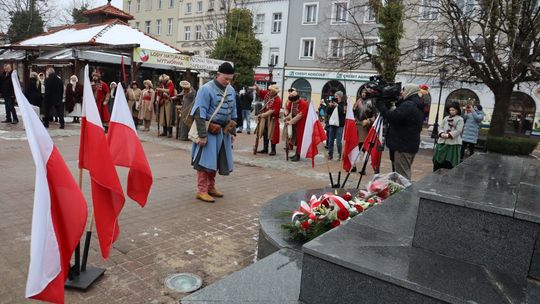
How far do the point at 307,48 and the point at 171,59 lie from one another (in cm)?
2424

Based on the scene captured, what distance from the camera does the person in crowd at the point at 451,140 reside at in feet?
28.0

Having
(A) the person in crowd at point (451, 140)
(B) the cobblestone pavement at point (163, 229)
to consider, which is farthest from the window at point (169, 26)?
(A) the person in crowd at point (451, 140)

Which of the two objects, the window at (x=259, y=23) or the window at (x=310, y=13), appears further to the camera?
the window at (x=259, y=23)

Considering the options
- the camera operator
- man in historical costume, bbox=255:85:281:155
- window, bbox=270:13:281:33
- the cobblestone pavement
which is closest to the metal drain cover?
the cobblestone pavement

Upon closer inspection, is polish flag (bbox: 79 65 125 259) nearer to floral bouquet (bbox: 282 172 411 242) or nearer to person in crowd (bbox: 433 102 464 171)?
floral bouquet (bbox: 282 172 411 242)

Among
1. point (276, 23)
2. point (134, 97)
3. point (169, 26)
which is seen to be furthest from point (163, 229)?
point (169, 26)

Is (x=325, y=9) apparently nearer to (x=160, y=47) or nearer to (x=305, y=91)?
(x=305, y=91)

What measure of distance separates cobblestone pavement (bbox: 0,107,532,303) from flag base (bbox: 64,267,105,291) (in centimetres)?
5

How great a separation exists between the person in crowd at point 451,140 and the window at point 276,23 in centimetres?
3210

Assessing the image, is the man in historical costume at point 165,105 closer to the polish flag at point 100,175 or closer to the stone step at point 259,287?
the polish flag at point 100,175

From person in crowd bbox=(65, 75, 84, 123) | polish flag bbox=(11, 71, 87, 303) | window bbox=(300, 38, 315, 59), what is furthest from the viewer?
window bbox=(300, 38, 315, 59)

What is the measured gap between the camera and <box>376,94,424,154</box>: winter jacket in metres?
5.76

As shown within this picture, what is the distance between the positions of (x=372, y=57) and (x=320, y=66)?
1767cm

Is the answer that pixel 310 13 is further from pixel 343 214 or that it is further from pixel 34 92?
pixel 343 214
